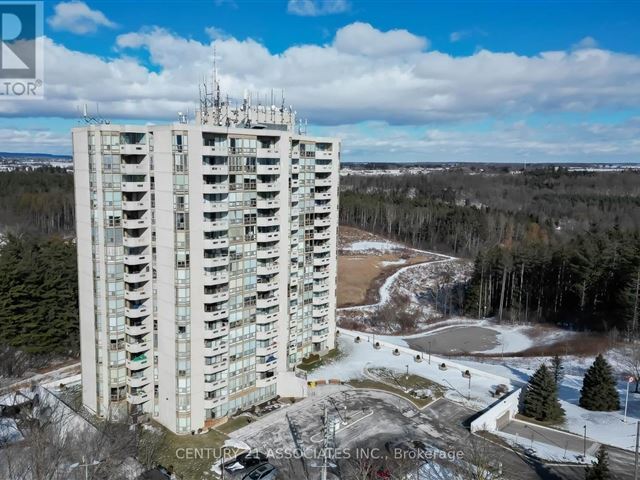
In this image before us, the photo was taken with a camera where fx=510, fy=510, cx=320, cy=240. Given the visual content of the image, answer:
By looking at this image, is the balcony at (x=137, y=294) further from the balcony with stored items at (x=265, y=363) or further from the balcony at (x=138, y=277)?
the balcony with stored items at (x=265, y=363)

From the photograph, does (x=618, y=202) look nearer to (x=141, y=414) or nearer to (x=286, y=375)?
(x=286, y=375)

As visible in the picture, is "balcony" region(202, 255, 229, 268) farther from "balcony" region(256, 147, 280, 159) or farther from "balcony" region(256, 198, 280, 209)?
"balcony" region(256, 147, 280, 159)

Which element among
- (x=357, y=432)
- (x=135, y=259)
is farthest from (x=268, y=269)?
(x=357, y=432)

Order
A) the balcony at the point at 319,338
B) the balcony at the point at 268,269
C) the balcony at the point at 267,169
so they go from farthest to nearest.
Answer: the balcony at the point at 319,338 → the balcony at the point at 268,269 → the balcony at the point at 267,169

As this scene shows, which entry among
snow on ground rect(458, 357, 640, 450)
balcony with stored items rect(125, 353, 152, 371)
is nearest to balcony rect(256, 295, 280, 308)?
balcony with stored items rect(125, 353, 152, 371)

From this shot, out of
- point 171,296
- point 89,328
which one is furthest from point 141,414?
point 171,296

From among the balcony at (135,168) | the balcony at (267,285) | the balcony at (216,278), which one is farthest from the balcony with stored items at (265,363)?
the balcony at (135,168)
